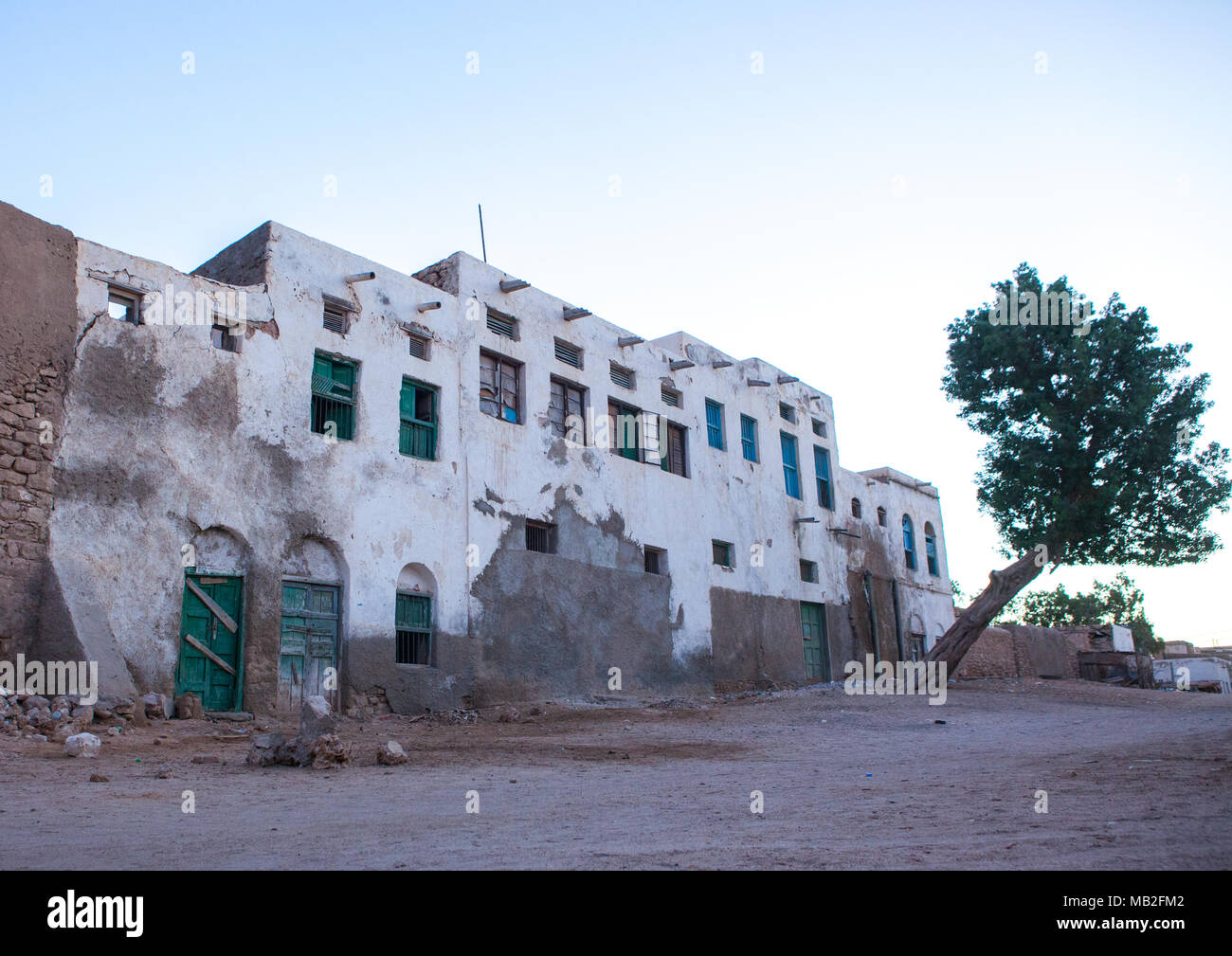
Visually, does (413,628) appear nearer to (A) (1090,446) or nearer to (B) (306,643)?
(B) (306,643)

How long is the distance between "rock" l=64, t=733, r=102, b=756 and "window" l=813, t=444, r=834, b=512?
21.2 meters

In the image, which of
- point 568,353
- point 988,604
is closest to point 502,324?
point 568,353

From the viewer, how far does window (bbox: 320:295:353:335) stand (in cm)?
1620

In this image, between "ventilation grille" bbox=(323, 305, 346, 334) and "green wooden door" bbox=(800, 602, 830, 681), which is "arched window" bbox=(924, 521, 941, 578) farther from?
"ventilation grille" bbox=(323, 305, 346, 334)

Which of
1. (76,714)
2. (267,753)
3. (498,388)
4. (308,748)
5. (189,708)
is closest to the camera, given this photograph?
(308,748)

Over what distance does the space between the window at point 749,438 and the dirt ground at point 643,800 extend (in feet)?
39.1

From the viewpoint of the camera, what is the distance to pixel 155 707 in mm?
12289

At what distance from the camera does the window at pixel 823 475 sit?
28141mm

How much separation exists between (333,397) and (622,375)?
7.96 metres

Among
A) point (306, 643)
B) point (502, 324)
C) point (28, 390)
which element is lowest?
point (306, 643)

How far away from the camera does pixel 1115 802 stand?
606 centimetres
